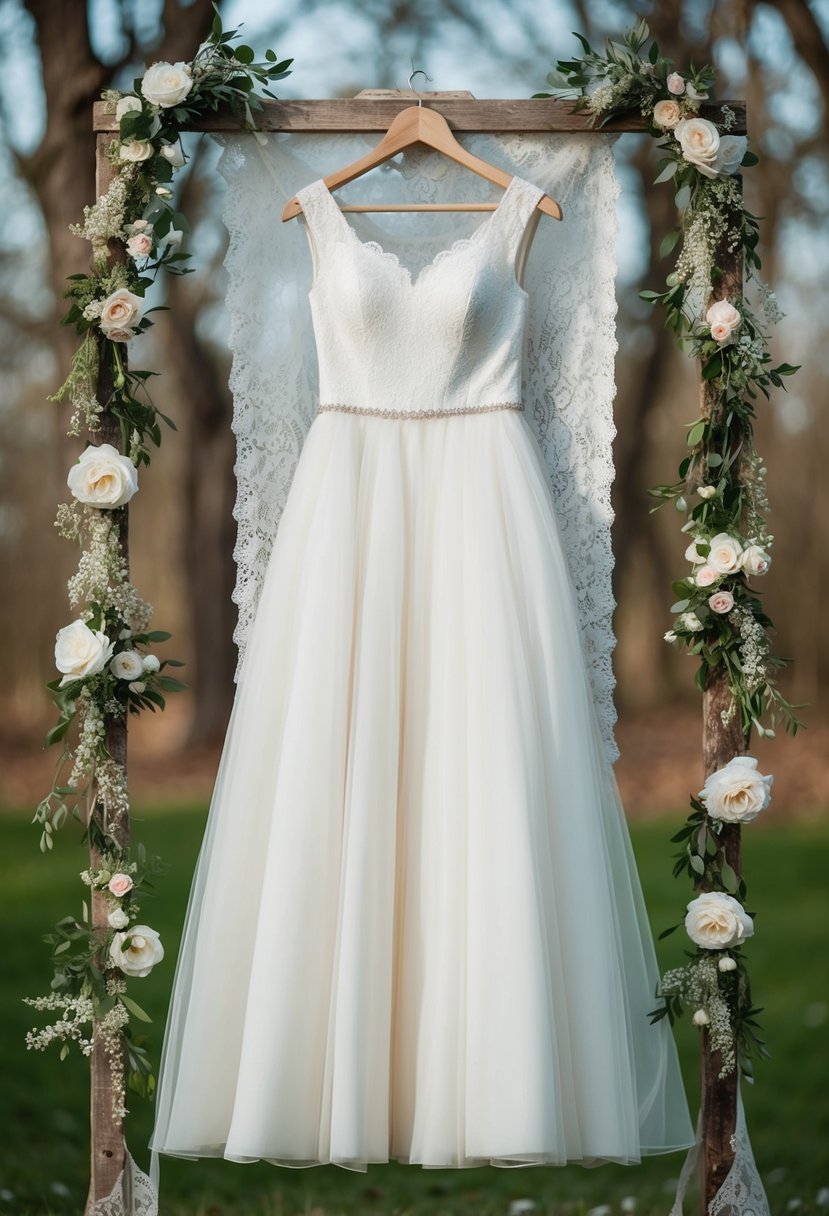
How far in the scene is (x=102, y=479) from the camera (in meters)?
2.68

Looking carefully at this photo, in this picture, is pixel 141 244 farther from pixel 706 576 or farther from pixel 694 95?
pixel 706 576

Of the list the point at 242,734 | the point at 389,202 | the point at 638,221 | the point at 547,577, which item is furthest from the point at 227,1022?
the point at 638,221

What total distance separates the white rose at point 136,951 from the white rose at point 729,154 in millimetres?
1999

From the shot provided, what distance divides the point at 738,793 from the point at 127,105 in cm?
193

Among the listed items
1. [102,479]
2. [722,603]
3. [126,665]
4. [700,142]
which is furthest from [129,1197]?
[700,142]

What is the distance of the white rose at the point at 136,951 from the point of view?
8.64ft

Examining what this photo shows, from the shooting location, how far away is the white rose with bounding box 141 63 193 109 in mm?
2689

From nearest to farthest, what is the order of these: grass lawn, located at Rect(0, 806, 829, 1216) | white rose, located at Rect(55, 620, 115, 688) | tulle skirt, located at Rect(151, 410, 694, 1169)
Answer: tulle skirt, located at Rect(151, 410, 694, 1169) < white rose, located at Rect(55, 620, 115, 688) < grass lawn, located at Rect(0, 806, 829, 1216)

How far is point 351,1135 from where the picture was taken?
234 cm

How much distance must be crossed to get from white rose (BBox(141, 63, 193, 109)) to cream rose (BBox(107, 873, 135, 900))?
1.62 metres

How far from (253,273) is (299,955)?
1.51 m

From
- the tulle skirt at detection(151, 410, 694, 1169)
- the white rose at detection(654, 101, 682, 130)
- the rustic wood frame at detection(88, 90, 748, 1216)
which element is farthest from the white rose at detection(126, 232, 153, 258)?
the white rose at detection(654, 101, 682, 130)

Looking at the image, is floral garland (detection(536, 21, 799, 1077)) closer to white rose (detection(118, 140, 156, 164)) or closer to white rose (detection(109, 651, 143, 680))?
white rose (detection(118, 140, 156, 164))

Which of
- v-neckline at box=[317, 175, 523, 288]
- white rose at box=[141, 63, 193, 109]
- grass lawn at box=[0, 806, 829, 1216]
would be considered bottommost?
grass lawn at box=[0, 806, 829, 1216]
